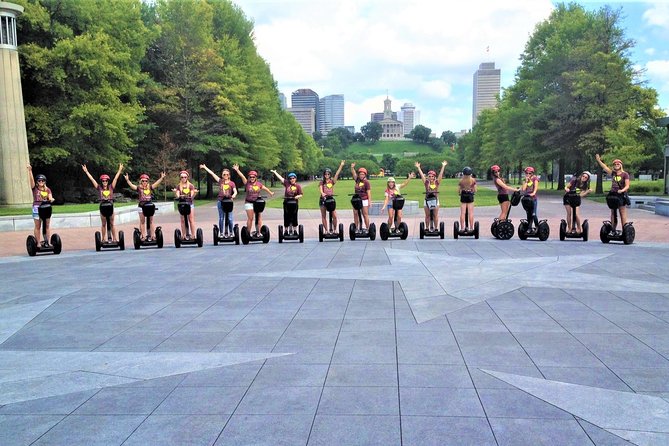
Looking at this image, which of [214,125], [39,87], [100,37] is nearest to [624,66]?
[214,125]

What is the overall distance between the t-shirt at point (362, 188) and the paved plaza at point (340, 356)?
169 inches

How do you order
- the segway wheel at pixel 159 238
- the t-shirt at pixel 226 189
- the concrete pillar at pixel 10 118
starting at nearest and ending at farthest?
1. the t-shirt at pixel 226 189
2. the segway wheel at pixel 159 238
3. the concrete pillar at pixel 10 118

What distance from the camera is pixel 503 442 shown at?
387 centimetres

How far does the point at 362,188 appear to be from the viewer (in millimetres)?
15125

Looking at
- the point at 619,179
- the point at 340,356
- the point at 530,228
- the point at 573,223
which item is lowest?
the point at 340,356

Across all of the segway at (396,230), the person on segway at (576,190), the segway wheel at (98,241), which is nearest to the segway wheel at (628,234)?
the person on segway at (576,190)

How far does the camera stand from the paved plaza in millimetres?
4160

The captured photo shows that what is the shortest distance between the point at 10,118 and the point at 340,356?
2576 centimetres

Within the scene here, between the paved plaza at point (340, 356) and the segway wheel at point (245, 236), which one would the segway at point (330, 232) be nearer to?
the segway wheel at point (245, 236)

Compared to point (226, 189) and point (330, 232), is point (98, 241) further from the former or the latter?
point (330, 232)

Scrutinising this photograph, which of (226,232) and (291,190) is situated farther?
(226,232)

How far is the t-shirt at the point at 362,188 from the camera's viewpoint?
49.4 feet

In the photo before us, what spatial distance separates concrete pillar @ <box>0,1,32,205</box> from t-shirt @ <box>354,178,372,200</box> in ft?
62.0

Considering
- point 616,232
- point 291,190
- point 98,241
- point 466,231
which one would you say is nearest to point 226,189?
point 291,190
